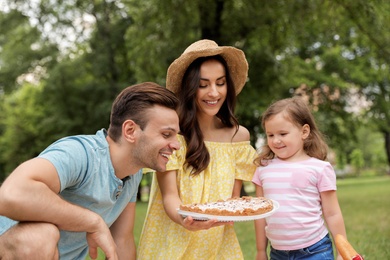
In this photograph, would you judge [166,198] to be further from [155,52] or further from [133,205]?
[155,52]

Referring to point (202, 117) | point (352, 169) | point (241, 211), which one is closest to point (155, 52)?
point (202, 117)

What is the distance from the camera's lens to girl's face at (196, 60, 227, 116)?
135 inches

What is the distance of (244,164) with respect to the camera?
3533mm

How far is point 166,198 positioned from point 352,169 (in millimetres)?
72315

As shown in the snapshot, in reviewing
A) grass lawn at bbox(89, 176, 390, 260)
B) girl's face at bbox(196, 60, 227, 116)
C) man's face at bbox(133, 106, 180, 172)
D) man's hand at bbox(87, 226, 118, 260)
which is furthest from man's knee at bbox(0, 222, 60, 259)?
grass lawn at bbox(89, 176, 390, 260)

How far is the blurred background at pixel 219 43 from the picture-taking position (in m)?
12.2

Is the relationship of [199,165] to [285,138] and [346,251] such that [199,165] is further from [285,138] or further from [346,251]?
[346,251]

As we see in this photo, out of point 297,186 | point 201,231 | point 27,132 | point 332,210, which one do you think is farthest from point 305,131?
point 27,132

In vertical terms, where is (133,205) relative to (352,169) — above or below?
above

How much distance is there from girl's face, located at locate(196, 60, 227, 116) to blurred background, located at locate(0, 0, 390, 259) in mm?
3783

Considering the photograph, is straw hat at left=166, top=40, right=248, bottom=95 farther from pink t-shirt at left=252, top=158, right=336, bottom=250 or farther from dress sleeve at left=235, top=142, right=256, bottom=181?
pink t-shirt at left=252, top=158, right=336, bottom=250

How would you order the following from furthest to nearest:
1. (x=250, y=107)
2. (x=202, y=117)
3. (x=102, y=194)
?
1. (x=250, y=107)
2. (x=202, y=117)
3. (x=102, y=194)

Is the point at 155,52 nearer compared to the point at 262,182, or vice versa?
the point at 262,182

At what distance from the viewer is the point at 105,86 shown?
1964 cm
